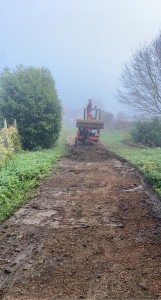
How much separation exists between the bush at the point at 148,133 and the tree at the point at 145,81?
1.40 meters

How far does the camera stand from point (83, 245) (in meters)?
4.79

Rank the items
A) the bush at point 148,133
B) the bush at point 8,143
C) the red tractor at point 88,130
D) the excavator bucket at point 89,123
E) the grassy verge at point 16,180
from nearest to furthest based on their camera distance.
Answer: the grassy verge at point 16,180, the bush at point 8,143, the excavator bucket at point 89,123, the red tractor at point 88,130, the bush at point 148,133

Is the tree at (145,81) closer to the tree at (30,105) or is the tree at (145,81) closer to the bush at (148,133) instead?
the bush at (148,133)

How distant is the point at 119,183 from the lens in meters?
9.02

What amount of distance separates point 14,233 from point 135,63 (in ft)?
65.1

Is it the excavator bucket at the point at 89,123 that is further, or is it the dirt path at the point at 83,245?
the excavator bucket at the point at 89,123

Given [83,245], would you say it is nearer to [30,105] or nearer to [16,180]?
[16,180]

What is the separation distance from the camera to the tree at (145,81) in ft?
70.4

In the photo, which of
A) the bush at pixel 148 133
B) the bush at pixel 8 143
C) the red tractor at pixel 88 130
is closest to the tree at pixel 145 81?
the bush at pixel 148 133

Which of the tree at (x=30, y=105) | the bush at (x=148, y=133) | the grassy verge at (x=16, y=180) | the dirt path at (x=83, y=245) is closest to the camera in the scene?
the dirt path at (x=83, y=245)

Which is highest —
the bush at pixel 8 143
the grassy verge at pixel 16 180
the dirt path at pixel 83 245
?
the bush at pixel 8 143

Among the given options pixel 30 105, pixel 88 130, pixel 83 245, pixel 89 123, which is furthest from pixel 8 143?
pixel 83 245

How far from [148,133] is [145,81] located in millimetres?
4065

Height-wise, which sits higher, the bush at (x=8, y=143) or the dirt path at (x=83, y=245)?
the bush at (x=8, y=143)
